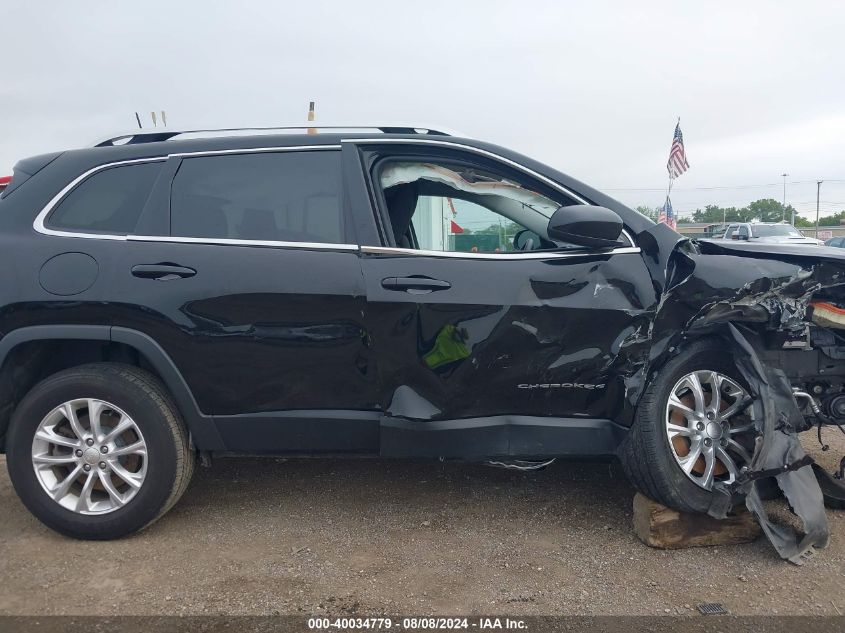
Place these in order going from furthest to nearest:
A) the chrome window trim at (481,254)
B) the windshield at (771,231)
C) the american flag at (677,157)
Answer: the windshield at (771,231) → the american flag at (677,157) → the chrome window trim at (481,254)

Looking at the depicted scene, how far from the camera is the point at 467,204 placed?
3.66 metres

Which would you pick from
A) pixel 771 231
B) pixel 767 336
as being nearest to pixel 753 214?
pixel 771 231

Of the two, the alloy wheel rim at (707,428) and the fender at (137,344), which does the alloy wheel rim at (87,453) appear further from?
the alloy wheel rim at (707,428)

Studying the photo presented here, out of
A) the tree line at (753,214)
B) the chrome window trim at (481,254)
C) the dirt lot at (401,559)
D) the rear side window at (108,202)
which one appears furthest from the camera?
the tree line at (753,214)

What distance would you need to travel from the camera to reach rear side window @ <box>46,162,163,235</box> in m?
3.16

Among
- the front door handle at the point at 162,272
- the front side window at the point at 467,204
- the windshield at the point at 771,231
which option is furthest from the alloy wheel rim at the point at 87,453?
the windshield at the point at 771,231

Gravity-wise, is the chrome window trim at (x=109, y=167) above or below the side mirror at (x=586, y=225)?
above

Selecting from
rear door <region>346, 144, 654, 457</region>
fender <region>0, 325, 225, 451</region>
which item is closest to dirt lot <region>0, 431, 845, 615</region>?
rear door <region>346, 144, 654, 457</region>

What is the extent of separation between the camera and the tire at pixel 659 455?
3008mm

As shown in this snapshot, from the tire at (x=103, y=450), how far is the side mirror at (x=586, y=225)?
2.08 meters

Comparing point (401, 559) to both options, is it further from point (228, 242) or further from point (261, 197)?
point (261, 197)

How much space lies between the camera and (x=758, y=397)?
3139 mm

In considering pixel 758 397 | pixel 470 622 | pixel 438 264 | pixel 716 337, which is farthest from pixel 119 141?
pixel 758 397

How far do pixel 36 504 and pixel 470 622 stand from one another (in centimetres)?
218
